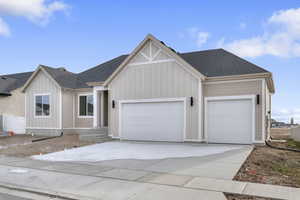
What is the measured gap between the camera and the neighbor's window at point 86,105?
17.5 meters

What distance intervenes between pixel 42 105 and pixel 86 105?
3735 millimetres

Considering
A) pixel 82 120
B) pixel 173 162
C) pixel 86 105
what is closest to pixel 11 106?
pixel 82 120

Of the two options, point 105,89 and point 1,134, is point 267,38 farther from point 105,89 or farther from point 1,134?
point 1,134

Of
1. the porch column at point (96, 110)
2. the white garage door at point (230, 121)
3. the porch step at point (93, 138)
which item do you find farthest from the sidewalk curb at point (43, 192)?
the porch column at point (96, 110)

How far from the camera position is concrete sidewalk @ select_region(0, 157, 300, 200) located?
4652 millimetres

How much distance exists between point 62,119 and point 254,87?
542 inches

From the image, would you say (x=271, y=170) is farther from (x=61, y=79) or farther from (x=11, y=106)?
(x=11, y=106)

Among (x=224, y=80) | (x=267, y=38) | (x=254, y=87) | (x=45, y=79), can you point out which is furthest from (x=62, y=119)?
(x=267, y=38)

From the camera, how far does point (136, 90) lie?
14.0 m

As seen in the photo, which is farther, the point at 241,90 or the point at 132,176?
the point at 241,90

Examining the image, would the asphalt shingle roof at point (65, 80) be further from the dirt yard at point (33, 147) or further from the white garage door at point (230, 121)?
the white garage door at point (230, 121)

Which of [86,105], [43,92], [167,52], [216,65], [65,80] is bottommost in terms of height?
[86,105]

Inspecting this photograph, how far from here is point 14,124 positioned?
19.7m

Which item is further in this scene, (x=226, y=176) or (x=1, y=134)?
(x=1, y=134)
